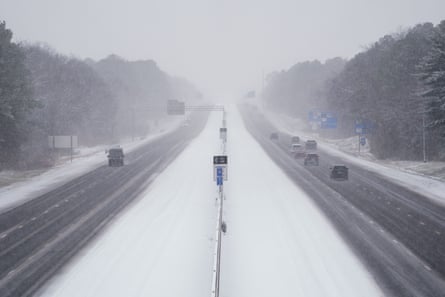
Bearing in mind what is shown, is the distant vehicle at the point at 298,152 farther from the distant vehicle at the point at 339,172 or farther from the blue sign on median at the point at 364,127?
the distant vehicle at the point at 339,172

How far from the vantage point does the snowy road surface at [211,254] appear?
14.4 m

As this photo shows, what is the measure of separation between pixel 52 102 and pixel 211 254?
55488 mm

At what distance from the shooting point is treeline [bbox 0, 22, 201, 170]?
39875mm

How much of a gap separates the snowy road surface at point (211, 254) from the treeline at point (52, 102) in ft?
61.0

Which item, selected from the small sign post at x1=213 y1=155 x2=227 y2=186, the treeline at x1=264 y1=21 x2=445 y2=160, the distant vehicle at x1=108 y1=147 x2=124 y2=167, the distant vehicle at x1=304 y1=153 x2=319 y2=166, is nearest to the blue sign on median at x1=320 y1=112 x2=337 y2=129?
the treeline at x1=264 y1=21 x2=445 y2=160

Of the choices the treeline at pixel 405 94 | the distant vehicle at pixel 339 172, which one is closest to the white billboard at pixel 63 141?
the distant vehicle at pixel 339 172

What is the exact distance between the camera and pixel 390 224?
73.0 feet

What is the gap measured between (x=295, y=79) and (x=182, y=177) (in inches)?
5424

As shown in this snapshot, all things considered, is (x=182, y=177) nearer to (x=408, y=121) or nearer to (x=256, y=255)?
(x=256, y=255)

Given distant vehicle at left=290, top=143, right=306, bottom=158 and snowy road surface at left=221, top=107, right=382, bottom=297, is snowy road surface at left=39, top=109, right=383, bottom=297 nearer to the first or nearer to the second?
snowy road surface at left=221, top=107, right=382, bottom=297

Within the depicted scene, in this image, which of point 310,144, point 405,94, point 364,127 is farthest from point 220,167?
point 310,144

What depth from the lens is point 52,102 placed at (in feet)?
218

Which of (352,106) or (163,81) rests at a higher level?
(163,81)

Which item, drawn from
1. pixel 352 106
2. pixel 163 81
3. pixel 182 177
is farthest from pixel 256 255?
pixel 163 81
